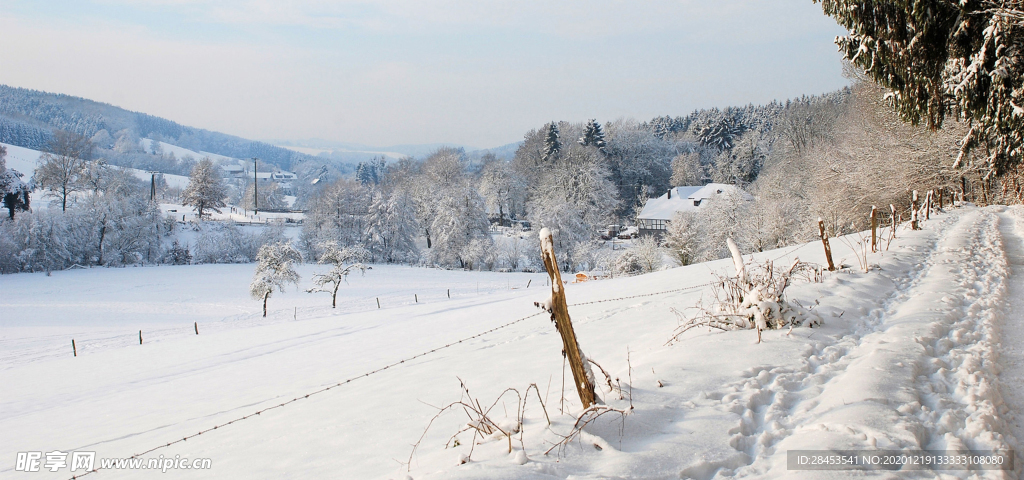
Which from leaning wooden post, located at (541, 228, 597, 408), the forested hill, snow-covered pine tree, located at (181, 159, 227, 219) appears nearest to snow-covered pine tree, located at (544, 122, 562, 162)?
snow-covered pine tree, located at (181, 159, 227, 219)

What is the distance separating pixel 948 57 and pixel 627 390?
25.9 ft

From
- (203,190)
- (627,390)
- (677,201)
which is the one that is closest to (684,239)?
(677,201)

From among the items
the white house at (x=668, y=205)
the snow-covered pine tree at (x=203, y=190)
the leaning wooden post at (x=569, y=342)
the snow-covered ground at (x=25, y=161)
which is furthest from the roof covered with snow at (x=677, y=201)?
the snow-covered ground at (x=25, y=161)

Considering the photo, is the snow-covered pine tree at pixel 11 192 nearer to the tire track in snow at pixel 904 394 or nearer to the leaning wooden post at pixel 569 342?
the leaning wooden post at pixel 569 342

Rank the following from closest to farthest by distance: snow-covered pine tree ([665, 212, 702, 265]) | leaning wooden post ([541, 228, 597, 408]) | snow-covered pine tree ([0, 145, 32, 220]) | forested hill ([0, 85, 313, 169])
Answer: leaning wooden post ([541, 228, 597, 408]) → snow-covered pine tree ([665, 212, 702, 265]) → snow-covered pine tree ([0, 145, 32, 220]) → forested hill ([0, 85, 313, 169])

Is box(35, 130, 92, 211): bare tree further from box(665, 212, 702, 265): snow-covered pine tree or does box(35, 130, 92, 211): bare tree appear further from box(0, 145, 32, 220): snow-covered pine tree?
box(665, 212, 702, 265): snow-covered pine tree

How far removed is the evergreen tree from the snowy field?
256cm

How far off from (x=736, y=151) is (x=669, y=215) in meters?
22.0

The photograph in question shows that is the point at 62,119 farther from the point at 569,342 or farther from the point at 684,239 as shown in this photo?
the point at 569,342

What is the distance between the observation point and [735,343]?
18.2ft

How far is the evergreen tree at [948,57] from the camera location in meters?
6.64

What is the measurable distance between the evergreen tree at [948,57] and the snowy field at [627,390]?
256cm

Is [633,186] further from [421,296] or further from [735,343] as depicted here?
[735,343]

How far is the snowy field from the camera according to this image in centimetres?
341
